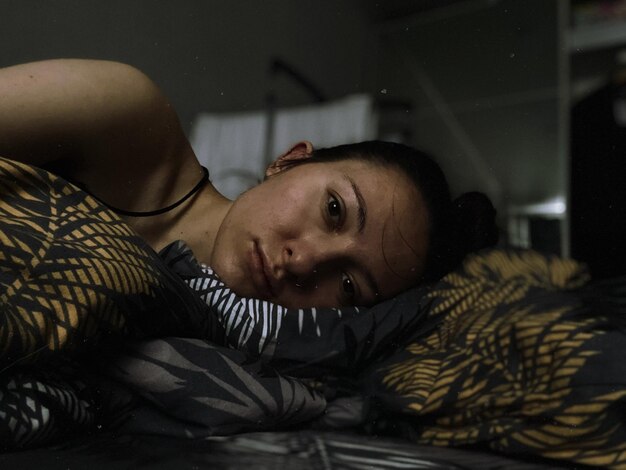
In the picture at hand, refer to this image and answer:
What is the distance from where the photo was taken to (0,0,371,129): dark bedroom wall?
30 cm

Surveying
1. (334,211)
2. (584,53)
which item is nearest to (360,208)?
(334,211)

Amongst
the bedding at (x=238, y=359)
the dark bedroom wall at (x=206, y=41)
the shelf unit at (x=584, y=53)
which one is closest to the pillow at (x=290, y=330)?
the bedding at (x=238, y=359)

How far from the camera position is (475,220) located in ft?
1.41

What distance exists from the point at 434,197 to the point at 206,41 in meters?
0.19

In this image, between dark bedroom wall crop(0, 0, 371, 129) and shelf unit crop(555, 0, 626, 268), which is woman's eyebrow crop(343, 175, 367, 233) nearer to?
dark bedroom wall crop(0, 0, 371, 129)

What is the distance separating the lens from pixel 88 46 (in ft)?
1.03

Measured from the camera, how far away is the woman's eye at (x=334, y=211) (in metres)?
0.40

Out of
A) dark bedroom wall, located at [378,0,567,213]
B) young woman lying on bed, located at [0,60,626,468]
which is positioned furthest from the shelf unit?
young woman lying on bed, located at [0,60,626,468]

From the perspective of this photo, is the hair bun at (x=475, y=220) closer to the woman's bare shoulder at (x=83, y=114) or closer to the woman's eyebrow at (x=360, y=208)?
the woman's eyebrow at (x=360, y=208)

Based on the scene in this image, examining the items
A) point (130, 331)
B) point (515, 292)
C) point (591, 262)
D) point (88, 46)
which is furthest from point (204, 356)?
point (591, 262)

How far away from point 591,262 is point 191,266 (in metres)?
0.49

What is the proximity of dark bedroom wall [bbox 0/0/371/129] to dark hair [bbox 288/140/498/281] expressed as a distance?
1.7 inches

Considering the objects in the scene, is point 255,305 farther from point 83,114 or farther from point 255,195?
point 83,114

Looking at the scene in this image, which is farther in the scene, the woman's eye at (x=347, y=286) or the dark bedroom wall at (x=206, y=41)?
the woman's eye at (x=347, y=286)
